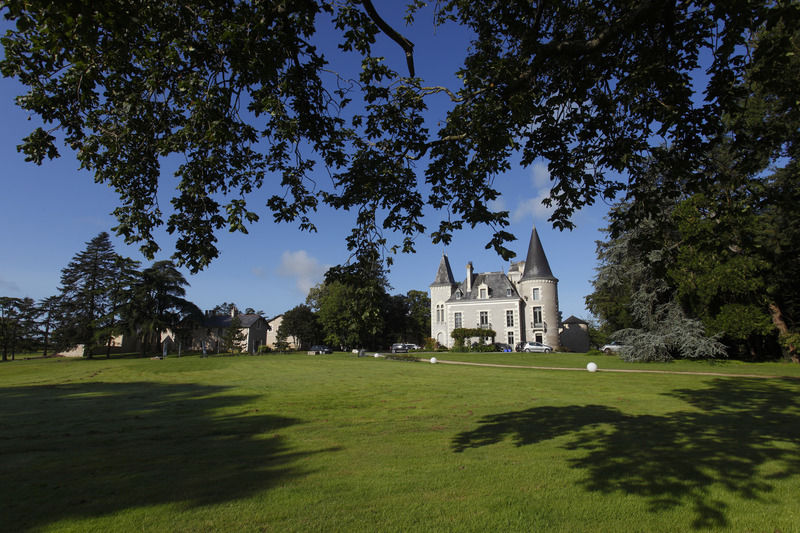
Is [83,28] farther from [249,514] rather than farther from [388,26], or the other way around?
[249,514]

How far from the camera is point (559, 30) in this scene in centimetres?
663

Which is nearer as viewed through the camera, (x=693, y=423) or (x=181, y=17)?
(x=181, y=17)

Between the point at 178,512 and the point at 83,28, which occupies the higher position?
the point at 83,28

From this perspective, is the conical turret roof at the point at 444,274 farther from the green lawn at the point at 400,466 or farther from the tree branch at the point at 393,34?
the tree branch at the point at 393,34

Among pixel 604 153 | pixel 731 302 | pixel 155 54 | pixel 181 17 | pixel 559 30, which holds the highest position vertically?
pixel 559 30

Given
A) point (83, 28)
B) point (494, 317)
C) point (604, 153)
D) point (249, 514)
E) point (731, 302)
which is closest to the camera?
point (83, 28)

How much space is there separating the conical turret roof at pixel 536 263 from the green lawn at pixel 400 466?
4331cm

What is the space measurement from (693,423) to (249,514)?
9033 millimetres

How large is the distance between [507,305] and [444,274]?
10.7m

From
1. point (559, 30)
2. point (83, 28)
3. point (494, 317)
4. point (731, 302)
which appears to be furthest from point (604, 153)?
point (494, 317)

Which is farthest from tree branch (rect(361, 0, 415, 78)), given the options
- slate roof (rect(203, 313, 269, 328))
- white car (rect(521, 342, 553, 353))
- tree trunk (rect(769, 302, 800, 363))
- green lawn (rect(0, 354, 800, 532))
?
slate roof (rect(203, 313, 269, 328))

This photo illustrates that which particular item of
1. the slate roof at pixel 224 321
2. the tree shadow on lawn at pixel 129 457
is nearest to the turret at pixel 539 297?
the slate roof at pixel 224 321

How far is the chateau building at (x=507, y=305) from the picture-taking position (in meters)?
53.2

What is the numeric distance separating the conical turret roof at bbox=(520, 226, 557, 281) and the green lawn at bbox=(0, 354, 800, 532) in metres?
43.3
